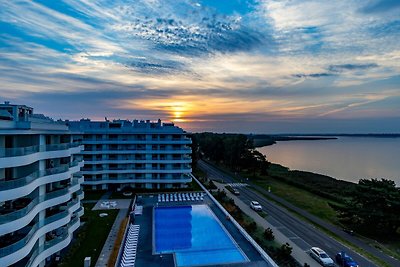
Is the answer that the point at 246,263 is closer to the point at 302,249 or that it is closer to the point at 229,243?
the point at 229,243

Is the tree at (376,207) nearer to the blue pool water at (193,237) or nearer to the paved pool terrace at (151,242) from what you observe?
the paved pool terrace at (151,242)

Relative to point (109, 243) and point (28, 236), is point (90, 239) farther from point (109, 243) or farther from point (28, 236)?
point (28, 236)

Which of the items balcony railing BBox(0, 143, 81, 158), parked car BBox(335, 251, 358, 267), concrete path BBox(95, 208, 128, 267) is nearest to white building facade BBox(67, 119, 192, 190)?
concrete path BBox(95, 208, 128, 267)

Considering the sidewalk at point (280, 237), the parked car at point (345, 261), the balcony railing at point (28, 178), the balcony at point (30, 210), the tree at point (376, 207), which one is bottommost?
the sidewalk at point (280, 237)

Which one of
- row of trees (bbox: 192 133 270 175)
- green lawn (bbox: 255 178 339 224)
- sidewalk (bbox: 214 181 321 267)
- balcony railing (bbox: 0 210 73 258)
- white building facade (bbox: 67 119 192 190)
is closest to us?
balcony railing (bbox: 0 210 73 258)

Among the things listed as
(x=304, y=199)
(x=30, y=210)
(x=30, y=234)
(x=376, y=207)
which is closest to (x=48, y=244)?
(x=30, y=234)

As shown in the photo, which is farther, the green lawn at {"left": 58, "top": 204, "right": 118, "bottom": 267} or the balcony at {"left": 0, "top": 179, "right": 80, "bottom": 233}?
the green lawn at {"left": 58, "top": 204, "right": 118, "bottom": 267}

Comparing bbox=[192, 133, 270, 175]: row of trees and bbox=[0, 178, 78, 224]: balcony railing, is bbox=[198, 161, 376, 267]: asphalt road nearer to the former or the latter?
bbox=[0, 178, 78, 224]: balcony railing

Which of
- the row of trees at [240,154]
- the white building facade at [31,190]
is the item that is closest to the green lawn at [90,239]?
the white building facade at [31,190]
